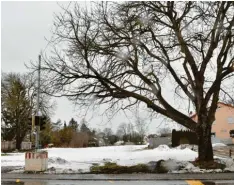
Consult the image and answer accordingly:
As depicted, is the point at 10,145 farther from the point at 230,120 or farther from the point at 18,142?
the point at 230,120

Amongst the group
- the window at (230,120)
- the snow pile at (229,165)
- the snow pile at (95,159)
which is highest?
the window at (230,120)

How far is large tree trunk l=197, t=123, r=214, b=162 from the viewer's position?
21.7 metres

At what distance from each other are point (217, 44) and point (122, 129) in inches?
4275

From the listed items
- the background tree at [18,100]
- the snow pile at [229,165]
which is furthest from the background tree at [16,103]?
the snow pile at [229,165]

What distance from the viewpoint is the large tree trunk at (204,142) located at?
21.7 m

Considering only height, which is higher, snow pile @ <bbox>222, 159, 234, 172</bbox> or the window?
the window

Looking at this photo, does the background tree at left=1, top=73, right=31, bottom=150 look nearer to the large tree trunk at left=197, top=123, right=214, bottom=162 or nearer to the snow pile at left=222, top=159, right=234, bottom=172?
the large tree trunk at left=197, top=123, right=214, bottom=162

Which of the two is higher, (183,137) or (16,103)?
(16,103)

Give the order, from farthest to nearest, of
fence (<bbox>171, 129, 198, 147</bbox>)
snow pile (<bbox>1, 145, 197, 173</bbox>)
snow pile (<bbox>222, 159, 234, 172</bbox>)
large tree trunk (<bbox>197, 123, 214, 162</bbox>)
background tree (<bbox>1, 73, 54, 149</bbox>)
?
background tree (<bbox>1, 73, 54, 149</bbox>), fence (<bbox>171, 129, 198, 147</bbox>), snow pile (<bbox>1, 145, 197, 173</bbox>), large tree trunk (<bbox>197, 123, 214, 162</bbox>), snow pile (<bbox>222, 159, 234, 172</bbox>)

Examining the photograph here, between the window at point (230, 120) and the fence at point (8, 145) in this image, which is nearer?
the fence at point (8, 145)

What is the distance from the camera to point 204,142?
71.6 ft

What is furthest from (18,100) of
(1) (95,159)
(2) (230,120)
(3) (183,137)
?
(2) (230,120)

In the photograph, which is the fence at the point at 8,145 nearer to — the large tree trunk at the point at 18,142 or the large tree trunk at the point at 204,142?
the large tree trunk at the point at 18,142

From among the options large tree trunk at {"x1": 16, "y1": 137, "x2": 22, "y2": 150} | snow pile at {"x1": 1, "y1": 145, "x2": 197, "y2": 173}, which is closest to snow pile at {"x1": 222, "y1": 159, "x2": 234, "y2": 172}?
snow pile at {"x1": 1, "y1": 145, "x2": 197, "y2": 173}
